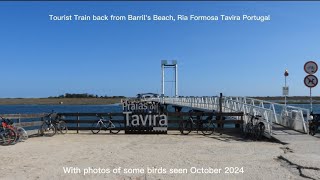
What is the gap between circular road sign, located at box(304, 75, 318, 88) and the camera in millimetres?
17672

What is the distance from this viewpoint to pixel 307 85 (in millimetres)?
17797

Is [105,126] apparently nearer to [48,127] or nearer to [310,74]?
[48,127]

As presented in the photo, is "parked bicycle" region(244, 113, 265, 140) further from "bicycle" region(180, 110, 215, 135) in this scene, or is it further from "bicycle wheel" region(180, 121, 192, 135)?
"bicycle wheel" region(180, 121, 192, 135)

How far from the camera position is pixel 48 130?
19188mm

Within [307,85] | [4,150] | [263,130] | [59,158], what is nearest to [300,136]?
[263,130]

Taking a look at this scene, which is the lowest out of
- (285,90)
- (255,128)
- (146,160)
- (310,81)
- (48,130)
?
(146,160)

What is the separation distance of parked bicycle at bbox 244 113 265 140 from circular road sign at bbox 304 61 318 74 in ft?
8.44

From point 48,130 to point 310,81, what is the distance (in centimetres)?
1065

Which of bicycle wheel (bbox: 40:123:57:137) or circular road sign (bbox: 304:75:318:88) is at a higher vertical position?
circular road sign (bbox: 304:75:318:88)

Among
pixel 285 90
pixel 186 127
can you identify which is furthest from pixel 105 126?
pixel 285 90

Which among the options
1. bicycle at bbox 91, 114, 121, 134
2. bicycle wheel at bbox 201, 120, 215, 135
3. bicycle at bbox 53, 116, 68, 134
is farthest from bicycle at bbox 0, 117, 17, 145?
bicycle wheel at bbox 201, 120, 215, 135

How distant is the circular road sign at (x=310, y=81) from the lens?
17672 mm

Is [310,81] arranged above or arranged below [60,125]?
above

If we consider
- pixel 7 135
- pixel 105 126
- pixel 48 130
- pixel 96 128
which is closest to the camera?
pixel 7 135
